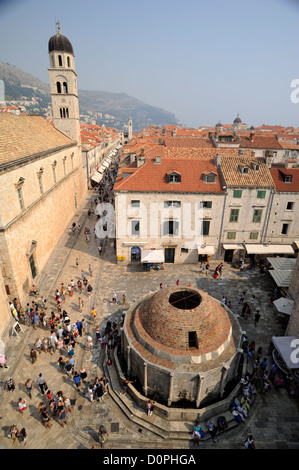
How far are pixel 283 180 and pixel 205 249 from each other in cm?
1237

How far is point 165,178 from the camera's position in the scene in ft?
95.9

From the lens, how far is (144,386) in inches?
610

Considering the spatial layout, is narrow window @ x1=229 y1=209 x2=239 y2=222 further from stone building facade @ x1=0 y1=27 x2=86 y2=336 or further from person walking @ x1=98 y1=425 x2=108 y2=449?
person walking @ x1=98 y1=425 x2=108 y2=449

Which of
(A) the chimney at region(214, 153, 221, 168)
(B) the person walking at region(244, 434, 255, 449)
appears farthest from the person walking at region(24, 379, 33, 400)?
(A) the chimney at region(214, 153, 221, 168)

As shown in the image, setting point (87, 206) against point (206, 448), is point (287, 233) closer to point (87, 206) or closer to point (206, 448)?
point (206, 448)

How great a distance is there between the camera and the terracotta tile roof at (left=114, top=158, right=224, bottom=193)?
28422mm

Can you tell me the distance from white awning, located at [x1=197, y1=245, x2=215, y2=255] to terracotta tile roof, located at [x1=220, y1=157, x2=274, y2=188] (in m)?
7.69

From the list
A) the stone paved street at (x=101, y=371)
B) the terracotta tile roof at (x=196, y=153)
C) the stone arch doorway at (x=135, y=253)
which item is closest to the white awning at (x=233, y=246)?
the stone paved street at (x=101, y=371)

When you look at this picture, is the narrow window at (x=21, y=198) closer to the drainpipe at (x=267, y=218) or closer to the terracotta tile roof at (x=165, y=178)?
the terracotta tile roof at (x=165, y=178)

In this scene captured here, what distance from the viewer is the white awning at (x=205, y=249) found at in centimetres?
3033

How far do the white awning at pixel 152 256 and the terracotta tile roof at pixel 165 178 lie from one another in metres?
7.09

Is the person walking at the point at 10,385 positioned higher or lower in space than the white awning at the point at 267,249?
lower
